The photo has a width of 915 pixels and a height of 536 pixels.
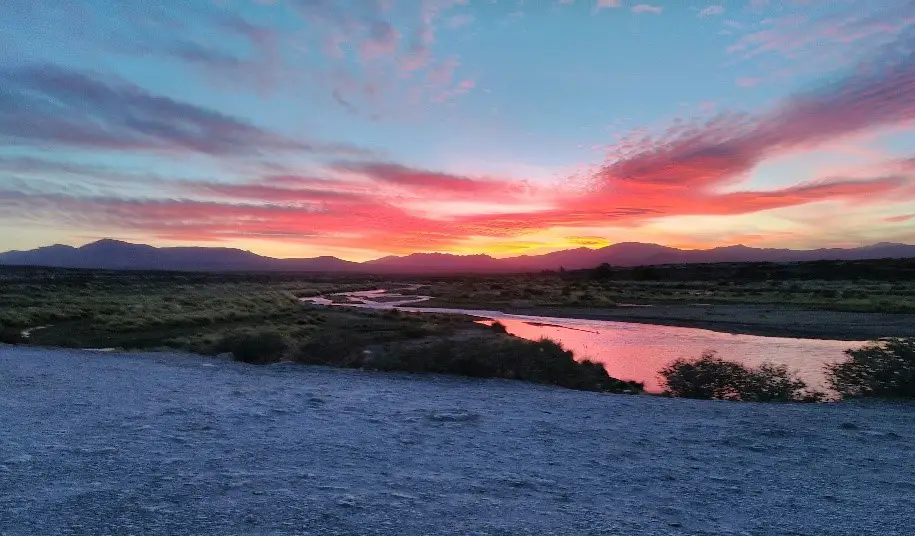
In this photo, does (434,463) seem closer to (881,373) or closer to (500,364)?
(500,364)

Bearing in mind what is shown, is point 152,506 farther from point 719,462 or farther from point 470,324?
point 470,324

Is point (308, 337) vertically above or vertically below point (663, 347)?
above

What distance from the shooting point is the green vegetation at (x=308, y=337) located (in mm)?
15148

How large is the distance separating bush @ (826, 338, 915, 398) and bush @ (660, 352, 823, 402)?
0.83 metres

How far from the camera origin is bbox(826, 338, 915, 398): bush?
12.5 metres

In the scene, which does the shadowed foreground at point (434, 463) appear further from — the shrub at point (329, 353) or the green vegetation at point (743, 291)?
the green vegetation at point (743, 291)

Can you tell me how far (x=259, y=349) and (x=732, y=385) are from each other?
1352 cm

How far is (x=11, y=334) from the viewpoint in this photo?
2275 cm

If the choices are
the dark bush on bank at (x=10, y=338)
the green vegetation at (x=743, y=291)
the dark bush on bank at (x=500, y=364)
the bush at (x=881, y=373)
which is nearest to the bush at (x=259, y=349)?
the dark bush on bank at (x=500, y=364)

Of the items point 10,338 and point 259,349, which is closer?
point 259,349

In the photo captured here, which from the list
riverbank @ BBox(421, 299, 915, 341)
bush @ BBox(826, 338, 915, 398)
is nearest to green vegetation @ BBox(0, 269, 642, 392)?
bush @ BBox(826, 338, 915, 398)

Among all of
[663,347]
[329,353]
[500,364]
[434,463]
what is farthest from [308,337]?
[434,463]

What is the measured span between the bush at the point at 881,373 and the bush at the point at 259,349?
15.2 m

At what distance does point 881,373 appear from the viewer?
Answer: 1330 cm
